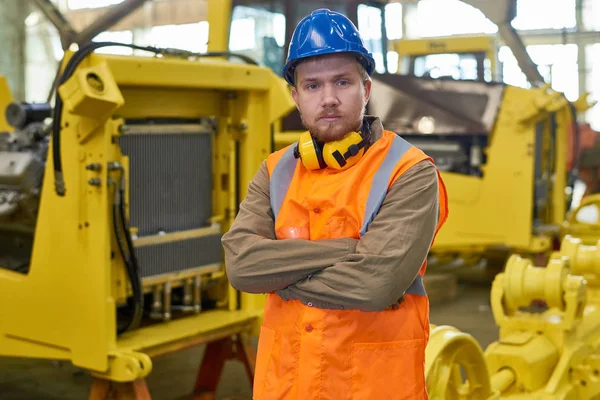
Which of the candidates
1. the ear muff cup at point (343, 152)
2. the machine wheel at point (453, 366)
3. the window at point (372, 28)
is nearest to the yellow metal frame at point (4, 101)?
the window at point (372, 28)

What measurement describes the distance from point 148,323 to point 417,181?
88.5 inches

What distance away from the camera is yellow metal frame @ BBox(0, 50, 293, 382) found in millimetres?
3344

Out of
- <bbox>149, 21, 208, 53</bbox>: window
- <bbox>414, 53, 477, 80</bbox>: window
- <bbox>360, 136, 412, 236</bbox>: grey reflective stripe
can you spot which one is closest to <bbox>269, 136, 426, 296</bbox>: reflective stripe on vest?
<bbox>360, 136, 412, 236</bbox>: grey reflective stripe

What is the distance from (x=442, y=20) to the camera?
16.9m

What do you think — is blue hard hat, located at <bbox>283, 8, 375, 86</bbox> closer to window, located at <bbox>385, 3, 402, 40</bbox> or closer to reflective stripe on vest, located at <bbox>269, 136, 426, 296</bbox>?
reflective stripe on vest, located at <bbox>269, 136, 426, 296</bbox>

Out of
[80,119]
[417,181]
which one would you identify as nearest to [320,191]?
[417,181]

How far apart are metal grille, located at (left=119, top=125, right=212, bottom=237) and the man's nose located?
171 centimetres

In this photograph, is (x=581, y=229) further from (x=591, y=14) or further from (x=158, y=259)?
(x=591, y=14)

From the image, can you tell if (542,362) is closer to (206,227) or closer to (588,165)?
(206,227)

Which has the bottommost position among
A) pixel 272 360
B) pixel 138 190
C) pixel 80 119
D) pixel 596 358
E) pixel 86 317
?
pixel 596 358

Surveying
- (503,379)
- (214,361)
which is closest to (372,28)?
(214,361)

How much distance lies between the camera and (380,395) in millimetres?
1973

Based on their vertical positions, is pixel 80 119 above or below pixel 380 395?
above

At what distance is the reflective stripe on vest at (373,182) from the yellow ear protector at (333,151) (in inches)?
2.8
